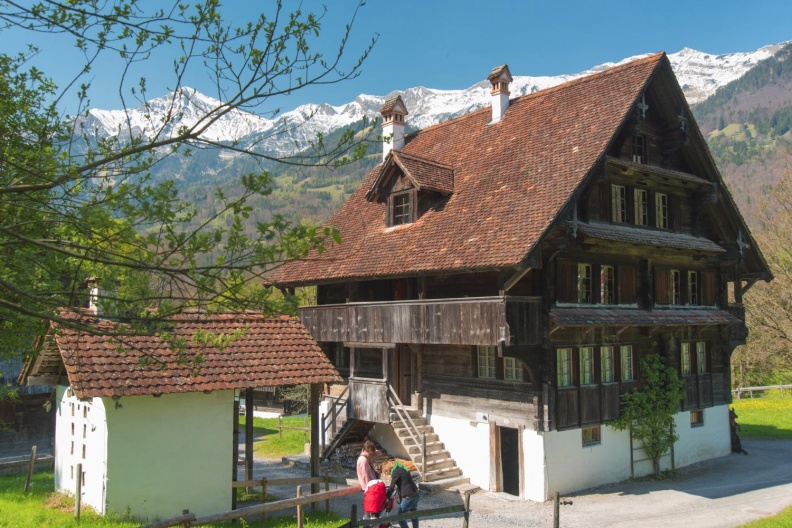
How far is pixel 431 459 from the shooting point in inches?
829

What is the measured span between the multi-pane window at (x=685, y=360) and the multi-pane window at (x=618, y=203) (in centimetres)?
565

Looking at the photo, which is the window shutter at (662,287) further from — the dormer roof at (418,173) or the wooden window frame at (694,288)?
the dormer roof at (418,173)

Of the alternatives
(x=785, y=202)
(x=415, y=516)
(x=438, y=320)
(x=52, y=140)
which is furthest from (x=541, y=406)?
(x=785, y=202)

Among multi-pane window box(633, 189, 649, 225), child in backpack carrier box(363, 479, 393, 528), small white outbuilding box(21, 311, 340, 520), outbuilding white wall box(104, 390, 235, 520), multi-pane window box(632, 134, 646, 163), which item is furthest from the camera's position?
multi-pane window box(632, 134, 646, 163)

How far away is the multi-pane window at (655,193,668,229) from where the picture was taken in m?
23.1

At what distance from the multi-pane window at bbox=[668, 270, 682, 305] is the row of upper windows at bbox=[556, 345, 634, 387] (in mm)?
2948

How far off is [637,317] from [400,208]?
27.8 feet

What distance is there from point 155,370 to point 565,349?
441 inches

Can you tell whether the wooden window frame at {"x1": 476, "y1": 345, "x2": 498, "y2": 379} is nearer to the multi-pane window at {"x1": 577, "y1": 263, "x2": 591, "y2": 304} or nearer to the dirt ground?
the multi-pane window at {"x1": 577, "y1": 263, "x2": 591, "y2": 304}

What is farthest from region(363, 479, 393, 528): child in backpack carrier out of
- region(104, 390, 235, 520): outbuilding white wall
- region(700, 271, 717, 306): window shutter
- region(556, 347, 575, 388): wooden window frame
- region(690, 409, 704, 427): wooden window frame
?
region(700, 271, 717, 306): window shutter

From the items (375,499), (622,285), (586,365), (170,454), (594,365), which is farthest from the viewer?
(622,285)

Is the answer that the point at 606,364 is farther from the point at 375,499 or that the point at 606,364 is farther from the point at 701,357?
the point at 375,499

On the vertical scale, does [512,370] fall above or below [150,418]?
above

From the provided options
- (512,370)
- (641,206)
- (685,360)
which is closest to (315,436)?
(512,370)
